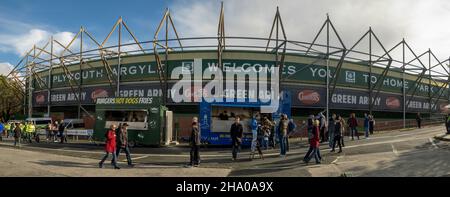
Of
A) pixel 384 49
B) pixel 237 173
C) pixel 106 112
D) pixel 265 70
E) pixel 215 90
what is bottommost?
pixel 237 173

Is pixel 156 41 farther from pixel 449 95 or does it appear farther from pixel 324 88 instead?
pixel 449 95

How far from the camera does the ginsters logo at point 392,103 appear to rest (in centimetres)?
3547

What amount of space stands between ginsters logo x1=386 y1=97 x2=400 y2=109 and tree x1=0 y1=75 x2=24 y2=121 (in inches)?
1794

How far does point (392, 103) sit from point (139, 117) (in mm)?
27453

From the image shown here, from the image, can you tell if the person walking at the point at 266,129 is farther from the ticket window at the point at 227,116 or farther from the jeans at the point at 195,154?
the jeans at the point at 195,154

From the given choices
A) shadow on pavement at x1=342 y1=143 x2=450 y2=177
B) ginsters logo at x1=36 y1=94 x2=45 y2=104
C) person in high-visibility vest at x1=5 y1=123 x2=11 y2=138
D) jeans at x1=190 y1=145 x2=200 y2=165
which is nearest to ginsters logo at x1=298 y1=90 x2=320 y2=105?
shadow on pavement at x1=342 y1=143 x2=450 y2=177

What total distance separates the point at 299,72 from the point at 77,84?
22.5 meters

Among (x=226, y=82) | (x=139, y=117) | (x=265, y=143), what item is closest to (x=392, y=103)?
(x=226, y=82)

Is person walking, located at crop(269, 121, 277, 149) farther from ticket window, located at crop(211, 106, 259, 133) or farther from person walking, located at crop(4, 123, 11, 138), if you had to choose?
person walking, located at crop(4, 123, 11, 138)

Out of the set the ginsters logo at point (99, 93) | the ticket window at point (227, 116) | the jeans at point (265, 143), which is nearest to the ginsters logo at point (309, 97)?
the ticket window at point (227, 116)

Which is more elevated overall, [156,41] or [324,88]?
[156,41]

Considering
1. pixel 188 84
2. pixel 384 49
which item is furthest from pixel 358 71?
pixel 188 84

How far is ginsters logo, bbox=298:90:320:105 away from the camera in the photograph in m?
30.8
